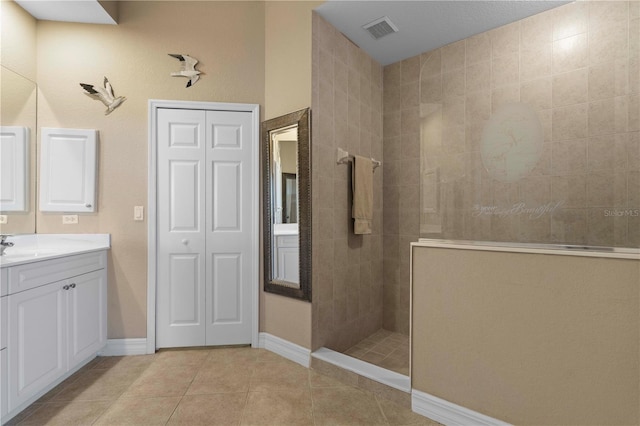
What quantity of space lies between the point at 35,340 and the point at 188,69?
2207mm

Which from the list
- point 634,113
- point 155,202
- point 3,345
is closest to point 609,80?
point 634,113

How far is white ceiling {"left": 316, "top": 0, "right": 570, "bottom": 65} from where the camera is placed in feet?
6.81

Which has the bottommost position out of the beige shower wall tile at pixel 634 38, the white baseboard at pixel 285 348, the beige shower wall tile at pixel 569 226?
the white baseboard at pixel 285 348

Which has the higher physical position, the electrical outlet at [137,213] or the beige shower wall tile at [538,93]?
the beige shower wall tile at [538,93]

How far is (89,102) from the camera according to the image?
236cm

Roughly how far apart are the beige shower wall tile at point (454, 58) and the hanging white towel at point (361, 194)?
3.35 ft

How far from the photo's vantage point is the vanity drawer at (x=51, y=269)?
158 centimetres

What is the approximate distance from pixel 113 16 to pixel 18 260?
6.58 feet

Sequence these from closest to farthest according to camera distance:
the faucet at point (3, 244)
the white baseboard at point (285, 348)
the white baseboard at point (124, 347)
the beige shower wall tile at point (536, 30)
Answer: the beige shower wall tile at point (536, 30) → the faucet at point (3, 244) → the white baseboard at point (285, 348) → the white baseboard at point (124, 347)

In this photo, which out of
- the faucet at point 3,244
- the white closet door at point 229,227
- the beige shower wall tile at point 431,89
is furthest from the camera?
the white closet door at point 229,227

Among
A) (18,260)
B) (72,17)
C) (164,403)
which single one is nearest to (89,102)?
(72,17)

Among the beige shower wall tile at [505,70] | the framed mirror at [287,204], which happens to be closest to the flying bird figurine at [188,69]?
the framed mirror at [287,204]

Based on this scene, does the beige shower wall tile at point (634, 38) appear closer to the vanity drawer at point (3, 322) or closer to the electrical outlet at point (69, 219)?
the vanity drawer at point (3, 322)

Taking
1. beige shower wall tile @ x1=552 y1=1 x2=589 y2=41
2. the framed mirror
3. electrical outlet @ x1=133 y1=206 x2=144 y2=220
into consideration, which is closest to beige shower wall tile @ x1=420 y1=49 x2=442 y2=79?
beige shower wall tile @ x1=552 y1=1 x2=589 y2=41
